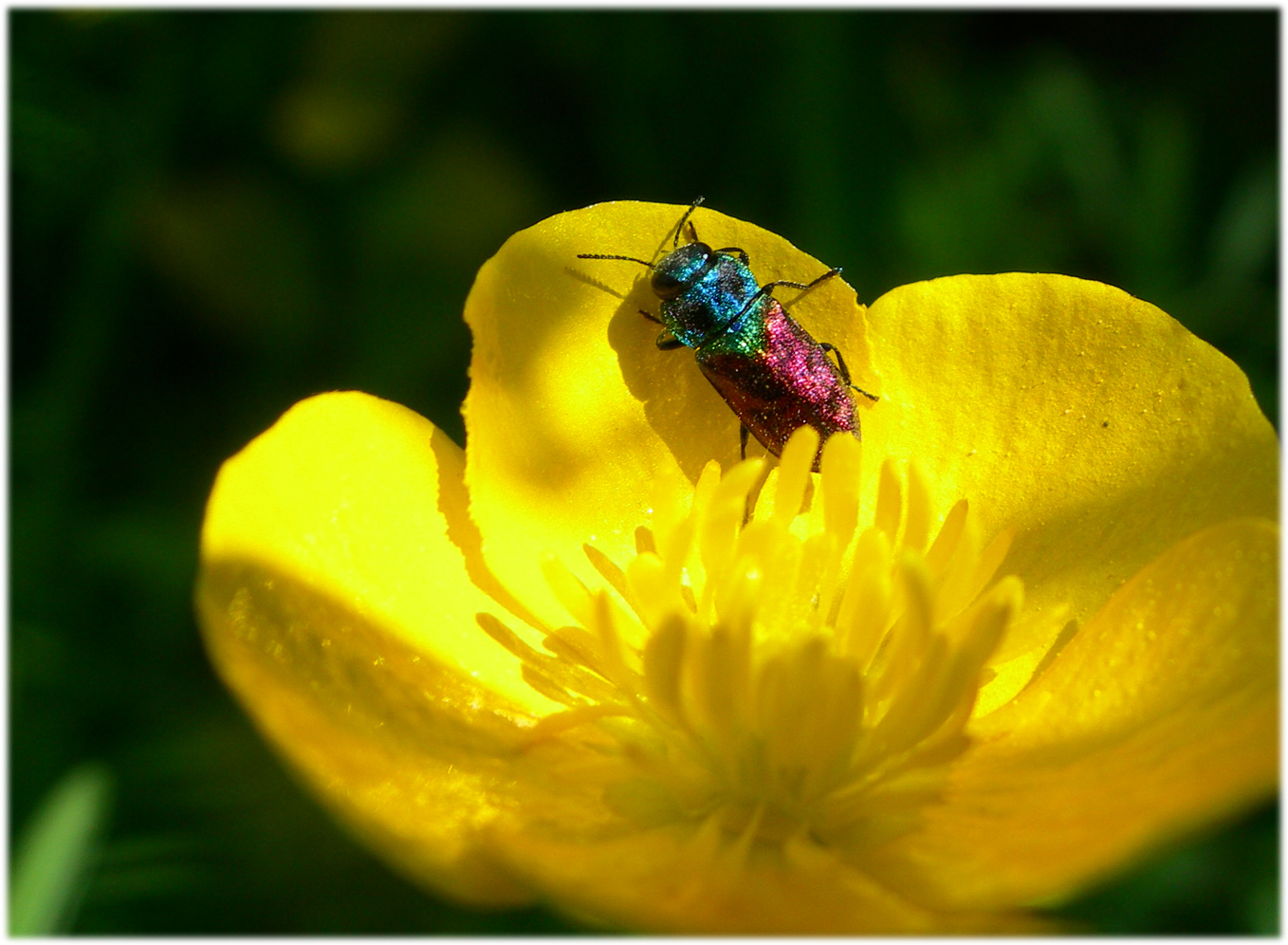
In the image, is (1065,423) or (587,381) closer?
(1065,423)

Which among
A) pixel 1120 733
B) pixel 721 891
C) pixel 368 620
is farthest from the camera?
pixel 368 620

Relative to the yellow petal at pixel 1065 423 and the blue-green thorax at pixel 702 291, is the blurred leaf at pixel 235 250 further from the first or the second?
the yellow petal at pixel 1065 423

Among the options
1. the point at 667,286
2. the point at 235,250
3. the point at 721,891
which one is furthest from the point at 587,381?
the point at 235,250

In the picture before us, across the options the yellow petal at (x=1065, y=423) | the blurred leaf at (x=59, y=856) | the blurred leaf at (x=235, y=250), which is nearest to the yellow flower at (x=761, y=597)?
the yellow petal at (x=1065, y=423)

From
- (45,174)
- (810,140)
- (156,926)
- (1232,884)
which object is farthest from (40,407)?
(1232,884)

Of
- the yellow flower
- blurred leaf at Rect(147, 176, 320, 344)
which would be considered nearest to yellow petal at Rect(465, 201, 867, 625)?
the yellow flower

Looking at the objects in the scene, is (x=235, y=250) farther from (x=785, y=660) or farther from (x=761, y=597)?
(x=785, y=660)

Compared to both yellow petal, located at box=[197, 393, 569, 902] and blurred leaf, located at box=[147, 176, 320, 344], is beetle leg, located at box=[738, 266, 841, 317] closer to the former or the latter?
yellow petal, located at box=[197, 393, 569, 902]
